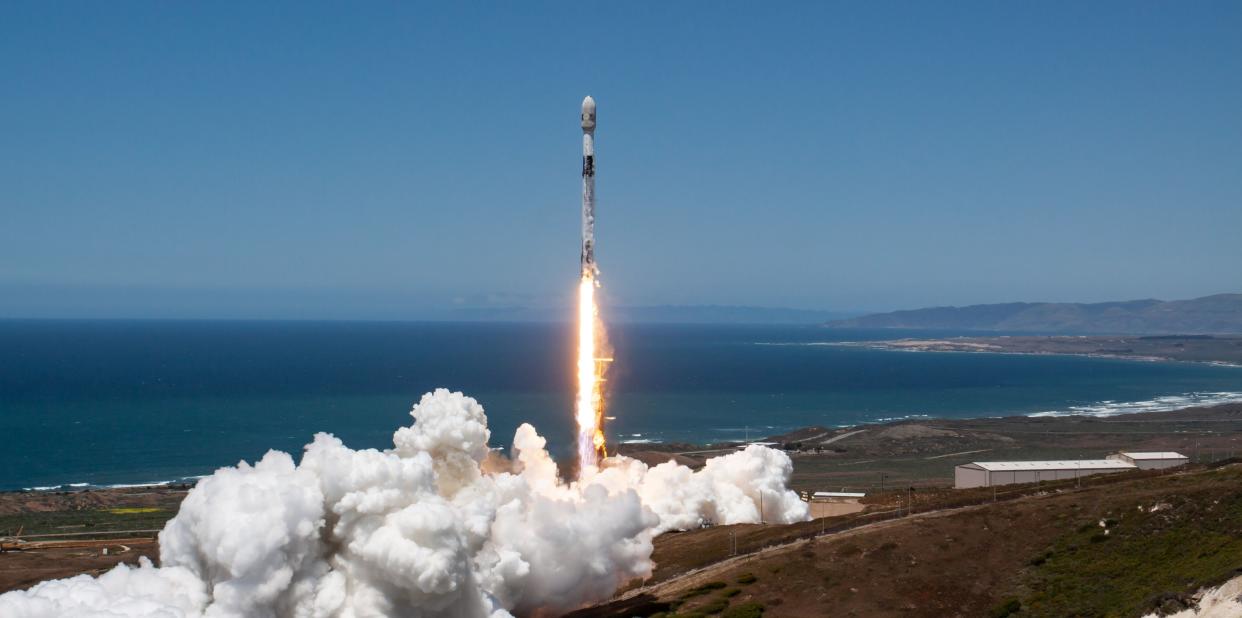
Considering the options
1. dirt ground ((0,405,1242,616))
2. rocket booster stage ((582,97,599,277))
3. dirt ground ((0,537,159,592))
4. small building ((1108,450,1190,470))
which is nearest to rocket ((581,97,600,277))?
rocket booster stage ((582,97,599,277))

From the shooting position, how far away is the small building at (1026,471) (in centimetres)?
9125

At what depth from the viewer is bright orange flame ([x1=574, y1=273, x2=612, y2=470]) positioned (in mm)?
68062

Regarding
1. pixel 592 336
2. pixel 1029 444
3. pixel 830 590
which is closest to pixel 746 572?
pixel 830 590

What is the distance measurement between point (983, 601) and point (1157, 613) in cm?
768

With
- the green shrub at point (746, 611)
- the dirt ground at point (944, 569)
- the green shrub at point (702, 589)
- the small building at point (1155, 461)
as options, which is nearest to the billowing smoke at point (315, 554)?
the green shrub at point (702, 589)

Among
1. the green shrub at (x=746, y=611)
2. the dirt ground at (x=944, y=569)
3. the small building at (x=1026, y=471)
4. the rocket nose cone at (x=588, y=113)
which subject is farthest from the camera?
the small building at (x=1026, y=471)

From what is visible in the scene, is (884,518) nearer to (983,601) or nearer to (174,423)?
(983,601)

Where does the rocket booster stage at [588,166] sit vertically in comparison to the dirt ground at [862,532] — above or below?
above

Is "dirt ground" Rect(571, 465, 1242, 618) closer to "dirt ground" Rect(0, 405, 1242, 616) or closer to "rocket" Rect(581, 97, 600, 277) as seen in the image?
"dirt ground" Rect(0, 405, 1242, 616)

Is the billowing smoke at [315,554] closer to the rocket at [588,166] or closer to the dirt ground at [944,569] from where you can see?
the dirt ground at [944,569]

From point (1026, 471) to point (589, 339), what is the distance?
42602 mm

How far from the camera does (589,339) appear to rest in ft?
226

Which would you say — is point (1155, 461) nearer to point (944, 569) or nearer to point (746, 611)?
point (944, 569)

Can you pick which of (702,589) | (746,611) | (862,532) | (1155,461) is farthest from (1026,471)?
(746,611)
